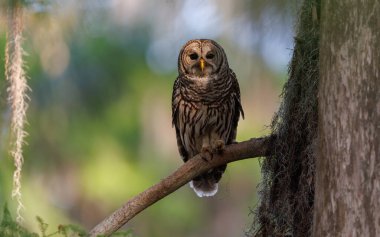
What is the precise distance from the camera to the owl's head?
558 cm

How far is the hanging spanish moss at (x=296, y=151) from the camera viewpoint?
435cm

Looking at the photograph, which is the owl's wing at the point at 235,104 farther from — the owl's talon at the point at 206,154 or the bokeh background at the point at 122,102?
the owl's talon at the point at 206,154

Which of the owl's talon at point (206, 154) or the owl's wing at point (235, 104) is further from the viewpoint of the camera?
the owl's wing at point (235, 104)

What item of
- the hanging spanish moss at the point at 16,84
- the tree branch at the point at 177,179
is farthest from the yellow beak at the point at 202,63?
the hanging spanish moss at the point at 16,84

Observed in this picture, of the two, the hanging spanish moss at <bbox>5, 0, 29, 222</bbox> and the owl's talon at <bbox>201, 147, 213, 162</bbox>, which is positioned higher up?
the owl's talon at <bbox>201, 147, 213, 162</bbox>

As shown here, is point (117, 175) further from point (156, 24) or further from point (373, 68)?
point (373, 68)

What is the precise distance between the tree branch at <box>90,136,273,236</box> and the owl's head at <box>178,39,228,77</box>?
2.88 feet

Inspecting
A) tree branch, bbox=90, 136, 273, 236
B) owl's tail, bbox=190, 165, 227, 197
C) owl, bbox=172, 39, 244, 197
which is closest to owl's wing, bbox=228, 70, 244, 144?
owl, bbox=172, 39, 244, 197

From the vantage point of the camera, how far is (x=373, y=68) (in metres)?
3.30

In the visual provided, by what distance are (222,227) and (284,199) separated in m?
9.71

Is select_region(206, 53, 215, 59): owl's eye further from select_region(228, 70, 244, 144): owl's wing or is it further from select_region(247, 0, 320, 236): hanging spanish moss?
select_region(247, 0, 320, 236): hanging spanish moss

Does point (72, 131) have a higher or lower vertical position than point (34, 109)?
higher

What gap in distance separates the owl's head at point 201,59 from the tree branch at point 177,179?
2.88 ft

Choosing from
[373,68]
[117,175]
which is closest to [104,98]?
[117,175]
